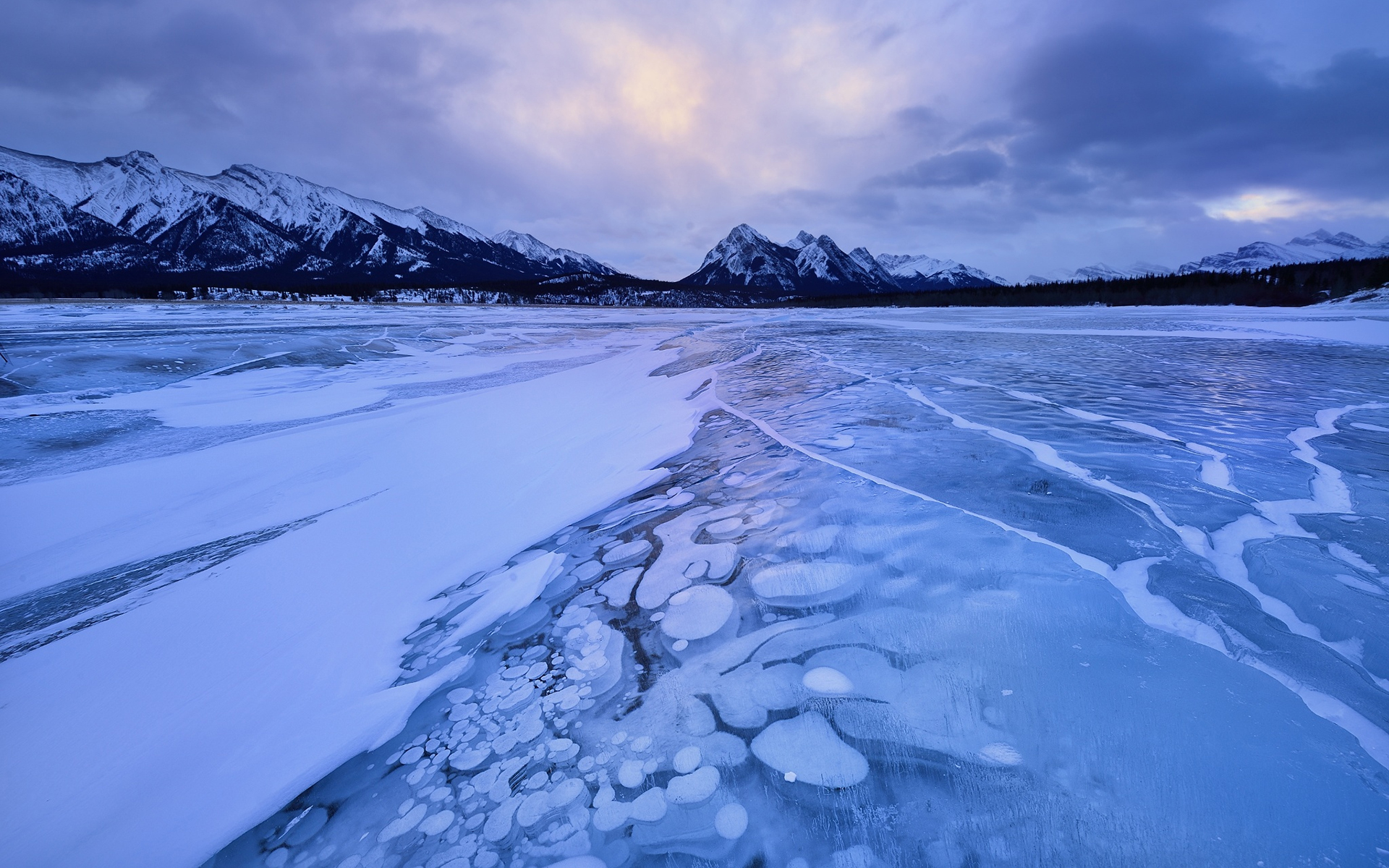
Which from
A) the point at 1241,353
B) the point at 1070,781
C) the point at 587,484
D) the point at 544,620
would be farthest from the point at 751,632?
the point at 1241,353

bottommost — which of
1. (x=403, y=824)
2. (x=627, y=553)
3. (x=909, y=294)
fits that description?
(x=403, y=824)

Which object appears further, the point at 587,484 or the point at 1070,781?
the point at 587,484

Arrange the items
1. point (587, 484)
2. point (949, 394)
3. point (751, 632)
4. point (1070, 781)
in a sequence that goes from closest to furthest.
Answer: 1. point (1070, 781)
2. point (751, 632)
3. point (587, 484)
4. point (949, 394)

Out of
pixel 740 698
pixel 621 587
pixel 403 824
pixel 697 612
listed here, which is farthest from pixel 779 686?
pixel 403 824

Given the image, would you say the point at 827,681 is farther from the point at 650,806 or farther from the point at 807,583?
the point at 650,806

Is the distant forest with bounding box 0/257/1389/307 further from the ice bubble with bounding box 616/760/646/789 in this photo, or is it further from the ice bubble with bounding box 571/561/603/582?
the ice bubble with bounding box 616/760/646/789

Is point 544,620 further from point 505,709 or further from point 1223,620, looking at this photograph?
point 1223,620

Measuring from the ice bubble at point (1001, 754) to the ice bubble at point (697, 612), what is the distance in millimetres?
1090

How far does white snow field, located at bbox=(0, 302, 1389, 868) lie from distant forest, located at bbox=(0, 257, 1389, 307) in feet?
147

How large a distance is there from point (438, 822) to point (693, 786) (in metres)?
0.79

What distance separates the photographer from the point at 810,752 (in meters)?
1.70

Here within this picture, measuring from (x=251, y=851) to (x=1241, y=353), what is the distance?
15.2 metres

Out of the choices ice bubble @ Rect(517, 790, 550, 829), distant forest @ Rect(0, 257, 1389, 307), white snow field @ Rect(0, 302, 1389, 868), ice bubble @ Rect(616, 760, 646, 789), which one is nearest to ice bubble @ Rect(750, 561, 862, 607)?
white snow field @ Rect(0, 302, 1389, 868)

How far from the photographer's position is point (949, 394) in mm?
6750
